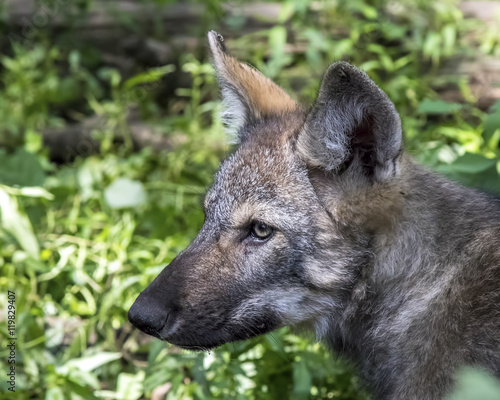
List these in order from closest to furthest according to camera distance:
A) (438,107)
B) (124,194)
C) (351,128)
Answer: (351,128) < (438,107) < (124,194)

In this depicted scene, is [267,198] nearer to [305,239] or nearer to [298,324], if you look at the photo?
[305,239]

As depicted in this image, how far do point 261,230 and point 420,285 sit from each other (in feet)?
2.57

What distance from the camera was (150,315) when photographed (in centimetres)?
297

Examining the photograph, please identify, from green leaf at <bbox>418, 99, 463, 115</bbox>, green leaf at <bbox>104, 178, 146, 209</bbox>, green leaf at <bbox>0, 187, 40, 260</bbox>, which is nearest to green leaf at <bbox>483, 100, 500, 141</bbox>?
green leaf at <bbox>418, 99, 463, 115</bbox>

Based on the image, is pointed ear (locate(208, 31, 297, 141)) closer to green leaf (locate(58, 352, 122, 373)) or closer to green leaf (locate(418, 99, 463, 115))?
green leaf (locate(418, 99, 463, 115))

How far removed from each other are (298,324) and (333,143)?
0.99m

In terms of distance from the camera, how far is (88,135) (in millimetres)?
7133

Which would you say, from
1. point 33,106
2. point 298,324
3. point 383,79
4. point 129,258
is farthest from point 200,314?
point 33,106

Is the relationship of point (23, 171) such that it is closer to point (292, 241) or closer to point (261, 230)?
point (261, 230)

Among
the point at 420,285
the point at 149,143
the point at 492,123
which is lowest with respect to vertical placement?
the point at 149,143

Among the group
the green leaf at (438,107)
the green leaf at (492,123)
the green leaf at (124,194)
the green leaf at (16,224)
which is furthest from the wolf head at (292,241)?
the green leaf at (124,194)

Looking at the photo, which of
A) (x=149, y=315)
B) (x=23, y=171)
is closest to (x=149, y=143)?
(x=23, y=171)

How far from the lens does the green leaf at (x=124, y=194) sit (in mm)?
5402

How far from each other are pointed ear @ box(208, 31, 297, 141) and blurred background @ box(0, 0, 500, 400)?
1.00 ft
